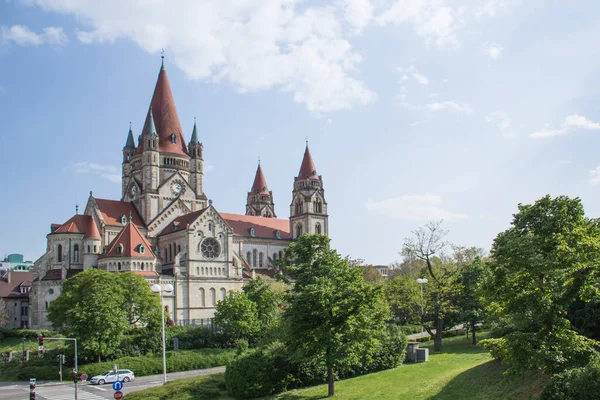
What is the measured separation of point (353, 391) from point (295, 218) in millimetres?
70665

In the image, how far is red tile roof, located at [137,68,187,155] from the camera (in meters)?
85.9

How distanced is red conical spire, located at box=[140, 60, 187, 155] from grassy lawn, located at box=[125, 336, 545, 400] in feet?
177

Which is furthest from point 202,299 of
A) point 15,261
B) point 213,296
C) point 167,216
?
point 15,261

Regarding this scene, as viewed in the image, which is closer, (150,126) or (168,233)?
(168,233)

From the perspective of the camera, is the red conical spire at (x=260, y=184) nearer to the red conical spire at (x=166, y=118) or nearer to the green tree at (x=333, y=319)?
the red conical spire at (x=166, y=118)

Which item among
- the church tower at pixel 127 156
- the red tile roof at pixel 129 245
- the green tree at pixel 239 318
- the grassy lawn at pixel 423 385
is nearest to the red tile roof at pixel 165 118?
the church tower at pixel 127 156

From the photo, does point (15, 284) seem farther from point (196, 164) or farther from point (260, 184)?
point (260, 184)

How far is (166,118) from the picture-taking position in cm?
8719

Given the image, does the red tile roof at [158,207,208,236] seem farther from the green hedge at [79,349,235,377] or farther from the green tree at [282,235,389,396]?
the green tree at [282,235,389,396]

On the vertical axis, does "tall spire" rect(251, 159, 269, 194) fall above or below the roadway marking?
above

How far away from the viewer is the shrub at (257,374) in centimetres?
3303

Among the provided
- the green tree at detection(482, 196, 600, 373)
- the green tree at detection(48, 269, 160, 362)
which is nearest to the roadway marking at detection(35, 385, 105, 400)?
the green tree at detection(48, 269, 160, 362)

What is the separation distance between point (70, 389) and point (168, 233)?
36793mm

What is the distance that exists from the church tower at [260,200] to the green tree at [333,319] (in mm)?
84428
